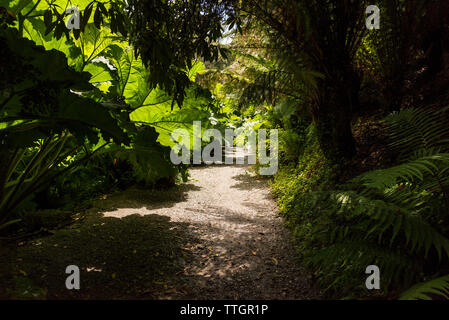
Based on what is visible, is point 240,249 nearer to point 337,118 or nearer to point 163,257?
point 163,257

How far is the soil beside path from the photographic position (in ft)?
6.34

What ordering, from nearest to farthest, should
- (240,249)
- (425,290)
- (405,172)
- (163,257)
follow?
(425,290) < (405,172) < (163,257) < (240,249)

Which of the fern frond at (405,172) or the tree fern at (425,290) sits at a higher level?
the fern frond at (405,172)

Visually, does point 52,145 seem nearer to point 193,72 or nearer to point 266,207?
point 193,72

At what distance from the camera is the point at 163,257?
8.07ft

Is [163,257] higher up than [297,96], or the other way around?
[297,96]

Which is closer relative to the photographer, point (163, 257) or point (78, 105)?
point (78, 105)

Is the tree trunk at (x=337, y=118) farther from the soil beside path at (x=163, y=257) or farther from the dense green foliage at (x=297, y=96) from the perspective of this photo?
the soil beside path at (x=163, y=257)

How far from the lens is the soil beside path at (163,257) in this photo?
76.1 inches

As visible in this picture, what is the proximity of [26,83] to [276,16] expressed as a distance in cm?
263

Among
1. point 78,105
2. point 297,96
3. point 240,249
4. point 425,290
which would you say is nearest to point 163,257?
point 240,249

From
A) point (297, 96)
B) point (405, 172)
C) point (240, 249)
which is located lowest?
point (240, 249)

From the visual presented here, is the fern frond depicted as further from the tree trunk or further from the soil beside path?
the tree trunk

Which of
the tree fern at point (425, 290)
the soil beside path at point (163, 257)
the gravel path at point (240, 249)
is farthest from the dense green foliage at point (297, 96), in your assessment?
the soil beside path at point (163, 257)
